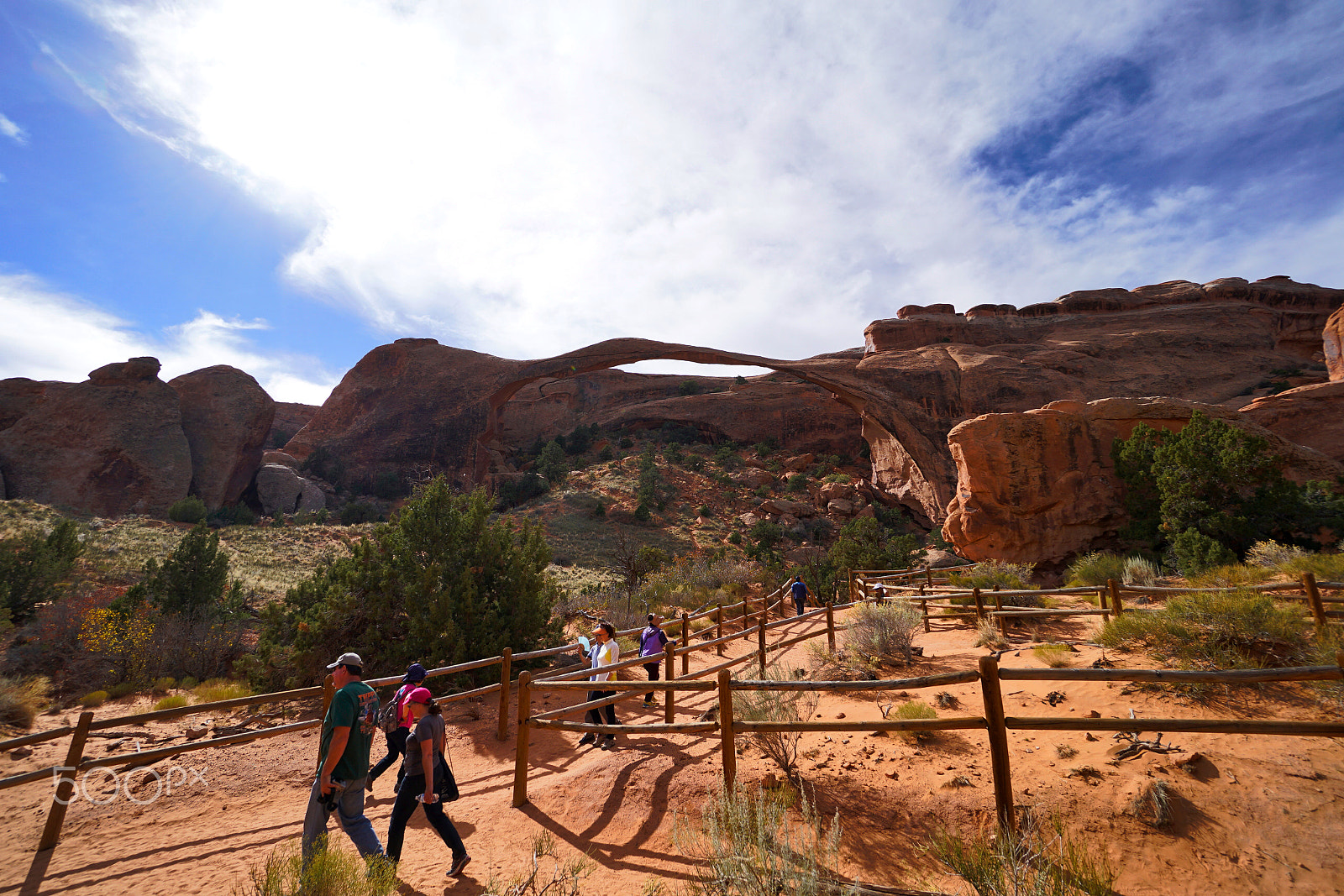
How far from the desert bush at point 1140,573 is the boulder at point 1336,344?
1573cm

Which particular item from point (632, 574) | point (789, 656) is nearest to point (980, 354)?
point (632, 574)

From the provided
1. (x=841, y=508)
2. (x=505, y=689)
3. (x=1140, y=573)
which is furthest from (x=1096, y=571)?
(x=841, y=508)

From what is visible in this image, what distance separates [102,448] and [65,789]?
3025 centimetres

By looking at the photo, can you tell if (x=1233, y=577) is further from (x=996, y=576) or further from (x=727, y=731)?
(x=727, y=731)

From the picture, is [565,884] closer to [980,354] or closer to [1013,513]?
[1013,513]

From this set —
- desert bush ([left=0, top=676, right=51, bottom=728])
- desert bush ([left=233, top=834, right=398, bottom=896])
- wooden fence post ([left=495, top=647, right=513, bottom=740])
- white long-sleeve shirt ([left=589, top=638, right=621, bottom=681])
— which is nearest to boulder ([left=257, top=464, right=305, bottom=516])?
desert bush ([left=0, top=676, right=51, bottom=728])

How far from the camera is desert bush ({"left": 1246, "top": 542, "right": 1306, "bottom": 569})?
941 cm

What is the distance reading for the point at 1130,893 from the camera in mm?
2789

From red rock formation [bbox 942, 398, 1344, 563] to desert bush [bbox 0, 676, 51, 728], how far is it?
62.6 ft

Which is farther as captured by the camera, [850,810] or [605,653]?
[605,653]

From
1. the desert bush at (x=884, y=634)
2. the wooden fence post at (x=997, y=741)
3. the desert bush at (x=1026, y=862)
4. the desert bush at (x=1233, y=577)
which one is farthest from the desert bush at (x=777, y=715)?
the desert bush at (x=1233, y=577)

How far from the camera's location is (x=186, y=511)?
82.8ft

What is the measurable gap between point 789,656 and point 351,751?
280 inches

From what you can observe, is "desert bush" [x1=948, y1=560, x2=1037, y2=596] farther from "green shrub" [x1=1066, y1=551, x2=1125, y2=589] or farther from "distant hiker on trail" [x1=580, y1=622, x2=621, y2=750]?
"distant hiker on trail" [x1=580, y1=622, x2=621, y2=750]
